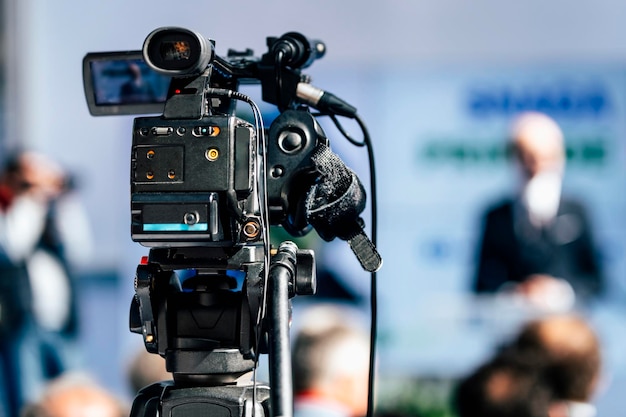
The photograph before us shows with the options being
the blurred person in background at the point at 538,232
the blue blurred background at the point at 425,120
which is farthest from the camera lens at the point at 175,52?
the blue blurred background at the point at 425,120

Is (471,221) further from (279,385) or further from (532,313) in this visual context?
(279,385)

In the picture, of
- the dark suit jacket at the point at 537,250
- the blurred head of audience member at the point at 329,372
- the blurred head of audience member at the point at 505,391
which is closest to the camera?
the blurred head of audience member at the point at 505,391

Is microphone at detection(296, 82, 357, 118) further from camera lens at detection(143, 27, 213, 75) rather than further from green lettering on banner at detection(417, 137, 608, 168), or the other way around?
green lettering on banner at detection(417, 137, 608, 168)

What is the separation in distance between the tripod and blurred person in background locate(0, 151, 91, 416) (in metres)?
3.02

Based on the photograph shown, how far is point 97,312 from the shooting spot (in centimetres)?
501

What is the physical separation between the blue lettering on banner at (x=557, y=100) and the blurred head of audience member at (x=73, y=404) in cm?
282

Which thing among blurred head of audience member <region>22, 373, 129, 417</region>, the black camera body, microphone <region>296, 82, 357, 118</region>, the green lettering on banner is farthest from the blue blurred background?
the black camera body

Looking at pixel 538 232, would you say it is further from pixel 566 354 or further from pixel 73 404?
pixel 73 404

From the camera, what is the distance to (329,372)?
2516 mm

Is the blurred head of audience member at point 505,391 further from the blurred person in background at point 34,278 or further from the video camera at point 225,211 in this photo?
the blurred person in background at point 34,278

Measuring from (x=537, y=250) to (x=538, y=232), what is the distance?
0.30ft

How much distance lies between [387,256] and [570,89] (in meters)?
1.17

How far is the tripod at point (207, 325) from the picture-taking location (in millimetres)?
1306

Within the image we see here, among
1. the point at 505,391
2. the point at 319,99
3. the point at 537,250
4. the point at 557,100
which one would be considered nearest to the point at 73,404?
the point at 505,391
